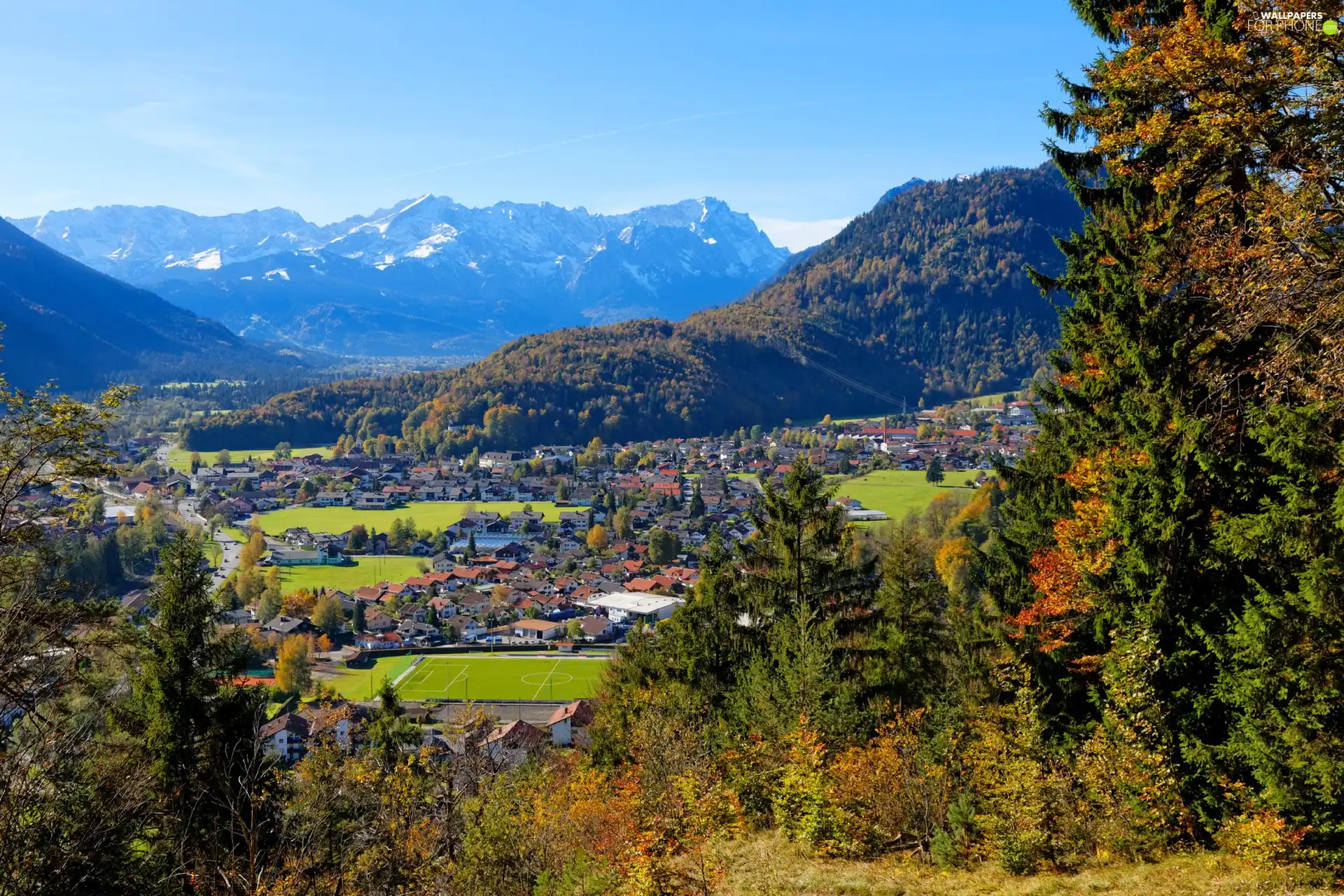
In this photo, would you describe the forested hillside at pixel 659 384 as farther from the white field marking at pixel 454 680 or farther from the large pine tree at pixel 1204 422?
the large pine tree at pixel 1204 422

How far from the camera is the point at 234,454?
129000 millimetres

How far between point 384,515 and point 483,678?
159ft

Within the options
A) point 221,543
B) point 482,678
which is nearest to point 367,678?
point 482,678

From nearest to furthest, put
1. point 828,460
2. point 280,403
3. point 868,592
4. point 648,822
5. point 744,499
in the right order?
point 648,822, point 868,592, point 744,499, point 828,460, point 280,403

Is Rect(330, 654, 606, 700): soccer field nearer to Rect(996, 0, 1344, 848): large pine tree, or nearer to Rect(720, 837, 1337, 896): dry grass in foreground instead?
Rect(720, 837, 1337, 896): dry grass in foreground

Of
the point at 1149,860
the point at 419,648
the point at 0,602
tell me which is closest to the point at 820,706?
the point at 1149,860

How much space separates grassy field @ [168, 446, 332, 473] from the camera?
120 metres

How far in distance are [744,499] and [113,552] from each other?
57279 mm

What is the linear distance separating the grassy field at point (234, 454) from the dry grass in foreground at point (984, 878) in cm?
12238

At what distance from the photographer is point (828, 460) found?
359 feet

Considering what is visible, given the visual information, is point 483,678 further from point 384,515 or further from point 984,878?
point 384,515

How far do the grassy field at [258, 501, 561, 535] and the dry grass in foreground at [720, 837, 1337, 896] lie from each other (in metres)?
75.0

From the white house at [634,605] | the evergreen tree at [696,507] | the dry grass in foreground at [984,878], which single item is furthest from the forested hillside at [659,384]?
the dry grass in foreground at [984,878]

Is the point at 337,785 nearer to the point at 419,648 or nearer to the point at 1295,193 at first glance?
the point at 1295,193
